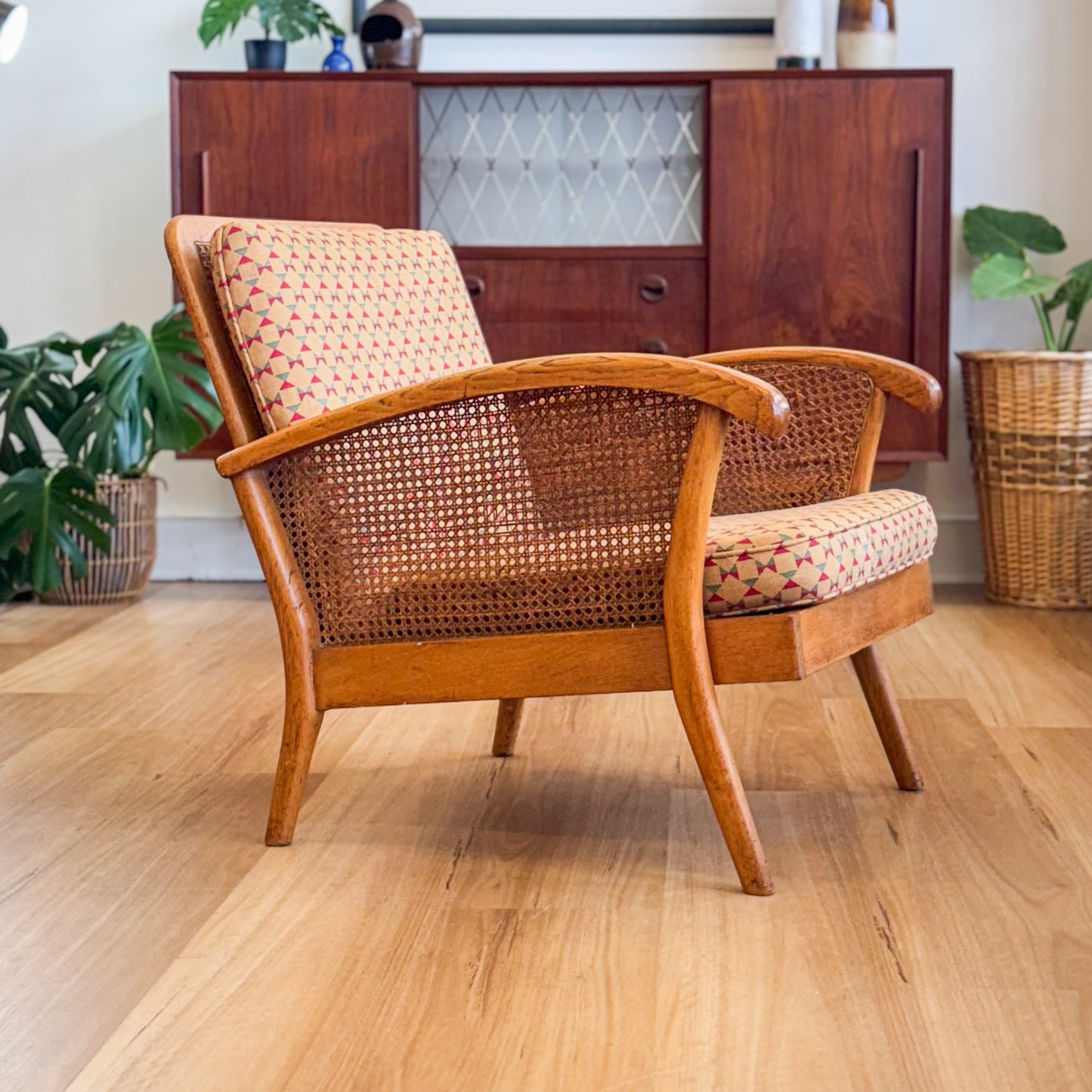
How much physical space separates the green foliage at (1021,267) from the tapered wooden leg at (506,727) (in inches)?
73.1

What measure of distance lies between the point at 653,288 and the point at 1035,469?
1011 millimetres

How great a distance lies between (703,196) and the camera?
3572mm

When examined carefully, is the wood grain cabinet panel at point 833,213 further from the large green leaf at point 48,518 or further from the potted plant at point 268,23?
the large green leaf at point 48,518

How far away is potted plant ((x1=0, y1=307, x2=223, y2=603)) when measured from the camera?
11.0 feet

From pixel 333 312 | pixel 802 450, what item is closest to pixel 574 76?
pixel 802 450

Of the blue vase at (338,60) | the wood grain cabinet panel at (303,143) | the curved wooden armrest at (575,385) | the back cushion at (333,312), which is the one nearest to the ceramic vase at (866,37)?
the wood grain cabinet panel at (303,143)

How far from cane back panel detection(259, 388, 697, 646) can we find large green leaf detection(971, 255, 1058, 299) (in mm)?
2119

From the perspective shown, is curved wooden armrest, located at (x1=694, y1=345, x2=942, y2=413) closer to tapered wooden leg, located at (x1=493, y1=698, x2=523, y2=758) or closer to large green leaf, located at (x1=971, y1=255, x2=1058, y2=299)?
tapered wooden leg, located at (x1=493, y1=698, x2=523, y2=758)

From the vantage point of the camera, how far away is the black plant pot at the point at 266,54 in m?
3.63

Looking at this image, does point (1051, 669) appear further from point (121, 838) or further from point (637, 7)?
point (637, 7)

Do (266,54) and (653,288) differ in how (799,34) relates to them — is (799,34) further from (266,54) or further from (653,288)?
(266,54)

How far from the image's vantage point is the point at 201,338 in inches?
71.9

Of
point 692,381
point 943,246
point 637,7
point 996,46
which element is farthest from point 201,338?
point 996,46

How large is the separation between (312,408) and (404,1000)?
2.44 feet
